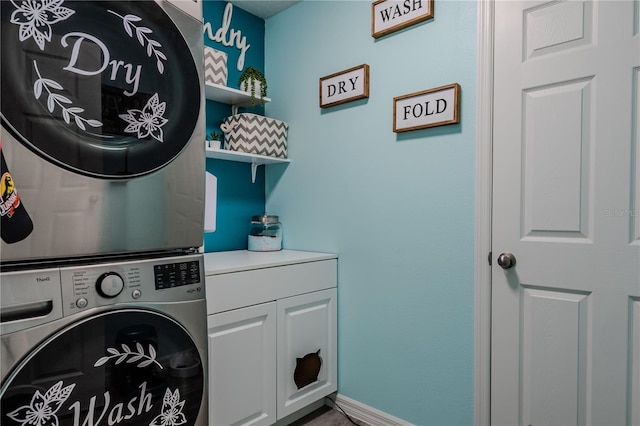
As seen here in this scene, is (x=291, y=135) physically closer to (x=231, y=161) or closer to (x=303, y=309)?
(x=231, y=161)

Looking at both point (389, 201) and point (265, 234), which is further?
point (265, 234)

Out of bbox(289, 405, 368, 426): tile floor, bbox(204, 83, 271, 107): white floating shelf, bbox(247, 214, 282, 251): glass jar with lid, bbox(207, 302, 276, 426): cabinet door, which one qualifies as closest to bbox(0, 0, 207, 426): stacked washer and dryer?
bbox(207, 302, 276, 426): cabinet door

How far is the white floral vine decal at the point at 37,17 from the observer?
796mm

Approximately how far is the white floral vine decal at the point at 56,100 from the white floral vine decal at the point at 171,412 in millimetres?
721

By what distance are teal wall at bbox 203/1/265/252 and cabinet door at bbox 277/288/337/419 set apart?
660 millimetres

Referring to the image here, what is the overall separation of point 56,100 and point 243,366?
1278 millimetres

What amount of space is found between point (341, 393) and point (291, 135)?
156cm

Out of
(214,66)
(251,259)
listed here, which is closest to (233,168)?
(214,66)

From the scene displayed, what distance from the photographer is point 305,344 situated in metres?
1.97

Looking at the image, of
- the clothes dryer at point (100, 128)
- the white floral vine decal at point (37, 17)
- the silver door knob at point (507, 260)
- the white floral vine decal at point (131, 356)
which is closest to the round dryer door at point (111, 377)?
the white floral vine decal at point (131, 356)

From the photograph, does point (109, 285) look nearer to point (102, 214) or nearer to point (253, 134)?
point (102, 214)

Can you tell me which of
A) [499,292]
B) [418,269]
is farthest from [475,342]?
[418,269]

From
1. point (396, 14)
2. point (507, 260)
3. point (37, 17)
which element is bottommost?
point (507, 260)

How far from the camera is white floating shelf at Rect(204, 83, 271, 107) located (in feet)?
6.71
